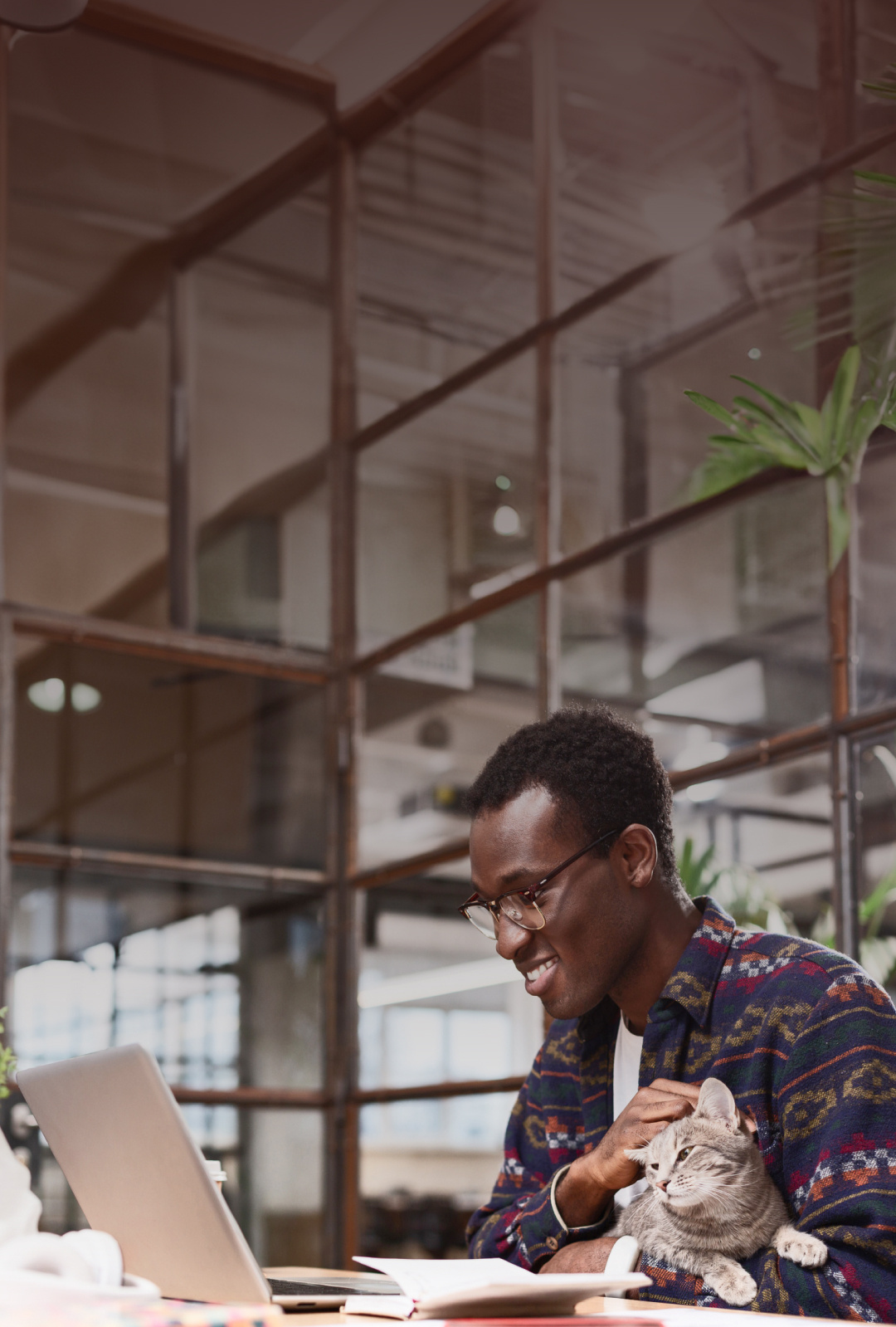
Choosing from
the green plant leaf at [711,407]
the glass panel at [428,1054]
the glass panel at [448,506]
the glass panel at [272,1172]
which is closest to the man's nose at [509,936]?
the green plant leaf at [711,407]

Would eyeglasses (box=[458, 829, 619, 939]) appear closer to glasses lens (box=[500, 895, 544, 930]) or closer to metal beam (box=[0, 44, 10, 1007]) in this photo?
glasses lens (box=[500, 895, 544, 930])

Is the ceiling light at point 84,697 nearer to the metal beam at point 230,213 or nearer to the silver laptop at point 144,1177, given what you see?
the metal beam at point 230,213

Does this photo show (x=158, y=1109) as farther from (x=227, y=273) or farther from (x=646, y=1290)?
(x=227, y=273)

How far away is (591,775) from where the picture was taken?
1.81 m

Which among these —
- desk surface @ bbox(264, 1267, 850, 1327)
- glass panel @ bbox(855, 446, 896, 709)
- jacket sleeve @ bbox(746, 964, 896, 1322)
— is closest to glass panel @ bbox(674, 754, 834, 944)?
glass panel @ bbox(855, 446, 896, 709)

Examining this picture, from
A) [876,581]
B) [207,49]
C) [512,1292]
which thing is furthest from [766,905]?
[207,49]

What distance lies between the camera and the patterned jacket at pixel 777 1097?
4.63 ft

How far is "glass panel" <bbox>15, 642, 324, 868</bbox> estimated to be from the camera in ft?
15.3

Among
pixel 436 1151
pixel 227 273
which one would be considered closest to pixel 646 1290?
pixel 436 1151

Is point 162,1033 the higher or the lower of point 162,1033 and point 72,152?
the lower

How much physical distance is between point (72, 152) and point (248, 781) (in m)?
2.16

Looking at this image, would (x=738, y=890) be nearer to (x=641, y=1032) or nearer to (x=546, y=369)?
(x=546, y=369)

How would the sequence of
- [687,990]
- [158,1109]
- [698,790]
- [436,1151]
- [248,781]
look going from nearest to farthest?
[158,1109]
[687,990]
[698,790]
[436,1151]
[248,781]

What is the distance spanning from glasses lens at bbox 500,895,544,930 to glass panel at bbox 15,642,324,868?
311 cm
